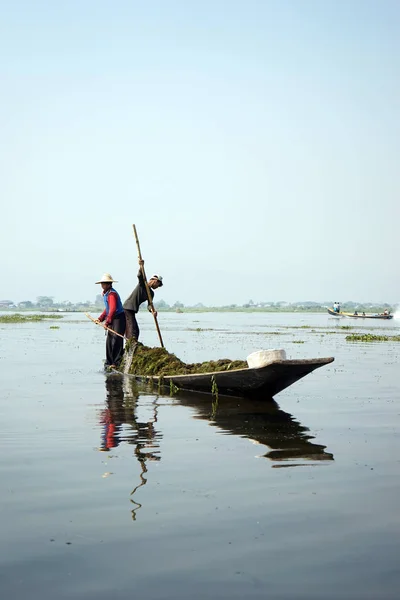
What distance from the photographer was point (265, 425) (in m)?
9.86

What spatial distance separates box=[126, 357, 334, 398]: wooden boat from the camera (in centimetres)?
1099

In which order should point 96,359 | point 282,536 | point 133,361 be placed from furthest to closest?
point 96,359
point 133,361
point 282,536

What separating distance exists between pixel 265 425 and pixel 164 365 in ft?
14.9

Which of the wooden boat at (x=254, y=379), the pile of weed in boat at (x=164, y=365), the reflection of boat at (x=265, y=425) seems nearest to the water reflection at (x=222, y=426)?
the reflection of boat at (x=265, y=425)

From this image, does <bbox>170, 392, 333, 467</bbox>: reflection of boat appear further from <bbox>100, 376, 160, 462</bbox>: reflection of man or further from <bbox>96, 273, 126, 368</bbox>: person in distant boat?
<bbox>96, 273, 126, 368</bbox>: person in distant boat

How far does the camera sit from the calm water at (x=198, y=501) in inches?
170

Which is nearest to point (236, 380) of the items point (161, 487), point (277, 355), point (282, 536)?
point (277, 355)

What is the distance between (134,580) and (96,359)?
17.8 meters

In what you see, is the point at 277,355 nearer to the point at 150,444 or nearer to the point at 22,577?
the point at 150,444

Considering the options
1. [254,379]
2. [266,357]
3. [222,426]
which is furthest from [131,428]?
[254,379]

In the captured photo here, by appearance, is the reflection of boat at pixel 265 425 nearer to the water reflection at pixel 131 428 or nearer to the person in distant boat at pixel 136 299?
the water reflection at pixel 131 428

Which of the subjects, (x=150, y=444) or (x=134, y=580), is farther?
(x=150, y=444)

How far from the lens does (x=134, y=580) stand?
14.0 feet

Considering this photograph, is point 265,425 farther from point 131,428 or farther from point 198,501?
point 198,501
